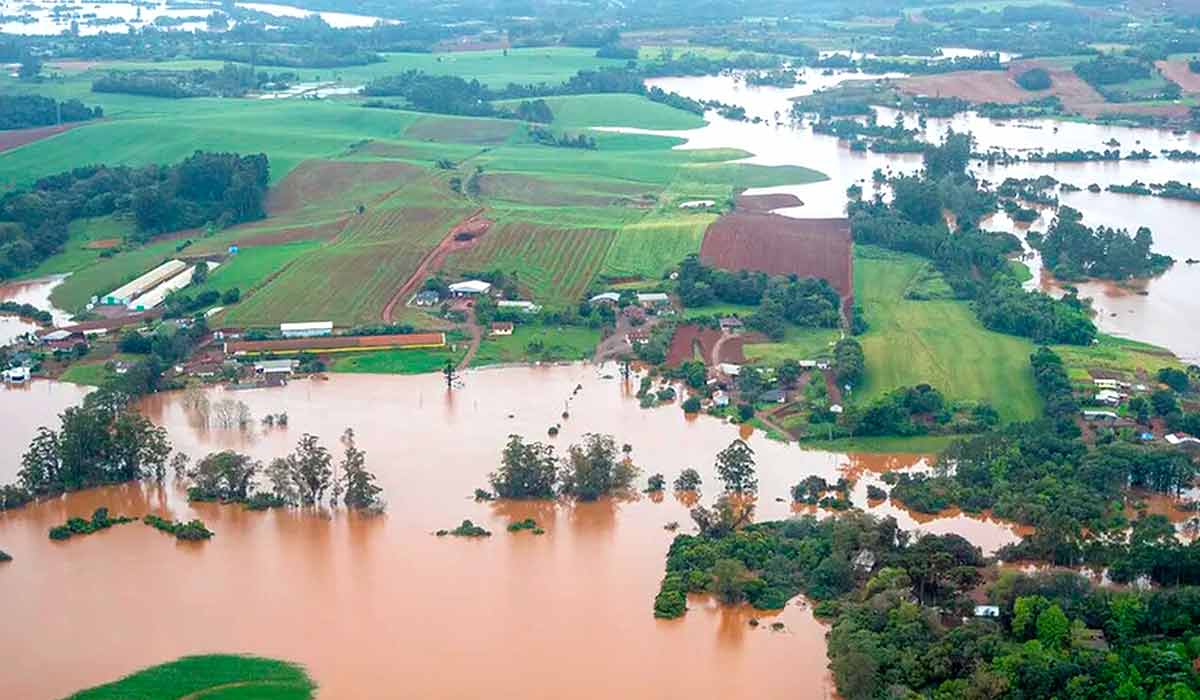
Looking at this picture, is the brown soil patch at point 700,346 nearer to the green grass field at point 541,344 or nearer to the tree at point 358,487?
the green grass field at point 541,344

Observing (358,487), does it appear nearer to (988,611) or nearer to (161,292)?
(988,611)

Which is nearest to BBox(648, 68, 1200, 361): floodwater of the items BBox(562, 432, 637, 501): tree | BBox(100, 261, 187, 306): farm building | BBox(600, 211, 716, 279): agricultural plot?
BBox(600, 211, 716, 279): agricultural plot

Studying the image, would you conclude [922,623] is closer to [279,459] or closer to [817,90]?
[279,459]

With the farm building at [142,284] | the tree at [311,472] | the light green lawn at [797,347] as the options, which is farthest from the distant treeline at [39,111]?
the tree at [311,472]

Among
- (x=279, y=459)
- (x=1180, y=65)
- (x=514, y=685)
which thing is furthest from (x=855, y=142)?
(x=514, y=685)

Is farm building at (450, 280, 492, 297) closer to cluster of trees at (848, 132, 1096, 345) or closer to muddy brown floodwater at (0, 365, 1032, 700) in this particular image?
muddy brown floodwater at (0, 365, 1032, 700)

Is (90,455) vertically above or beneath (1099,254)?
beneath

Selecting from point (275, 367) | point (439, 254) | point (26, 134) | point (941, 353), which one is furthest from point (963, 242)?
point (26, 134)
